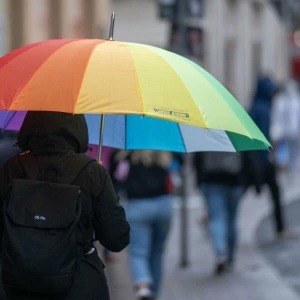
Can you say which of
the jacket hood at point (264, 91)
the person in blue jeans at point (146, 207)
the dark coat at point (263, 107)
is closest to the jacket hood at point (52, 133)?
the person in blue jeans at point (146, 207)

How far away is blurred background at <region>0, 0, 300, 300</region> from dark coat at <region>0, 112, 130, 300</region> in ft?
3.67

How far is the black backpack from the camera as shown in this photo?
4328mm

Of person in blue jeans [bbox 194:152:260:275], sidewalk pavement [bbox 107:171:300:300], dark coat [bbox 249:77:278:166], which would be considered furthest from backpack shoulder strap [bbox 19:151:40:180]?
dark coat [bbox 249:77:278:166]

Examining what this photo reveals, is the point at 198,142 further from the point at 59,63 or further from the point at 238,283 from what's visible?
the point at 238,283

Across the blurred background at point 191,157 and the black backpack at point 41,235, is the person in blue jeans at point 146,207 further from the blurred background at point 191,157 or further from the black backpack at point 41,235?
the black backpack at point 41,235

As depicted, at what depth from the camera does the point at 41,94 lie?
4.39m

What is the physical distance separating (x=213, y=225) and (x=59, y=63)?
18.9 feet

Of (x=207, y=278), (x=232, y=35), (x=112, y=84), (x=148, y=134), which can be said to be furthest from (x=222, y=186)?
(x=232, y=35)

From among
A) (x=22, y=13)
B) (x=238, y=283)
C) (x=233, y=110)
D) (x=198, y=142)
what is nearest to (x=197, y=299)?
(x=238, y=283)

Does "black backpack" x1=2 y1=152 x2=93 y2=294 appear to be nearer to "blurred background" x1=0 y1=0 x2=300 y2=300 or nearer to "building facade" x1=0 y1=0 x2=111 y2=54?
"blurred background" x1=0 y1=0 x2=300 y2=300

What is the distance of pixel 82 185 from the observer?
4496 millimetres

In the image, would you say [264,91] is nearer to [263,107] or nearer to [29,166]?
[263,107]

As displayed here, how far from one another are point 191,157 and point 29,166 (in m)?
14.8

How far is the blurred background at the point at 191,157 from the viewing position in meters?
9.80
